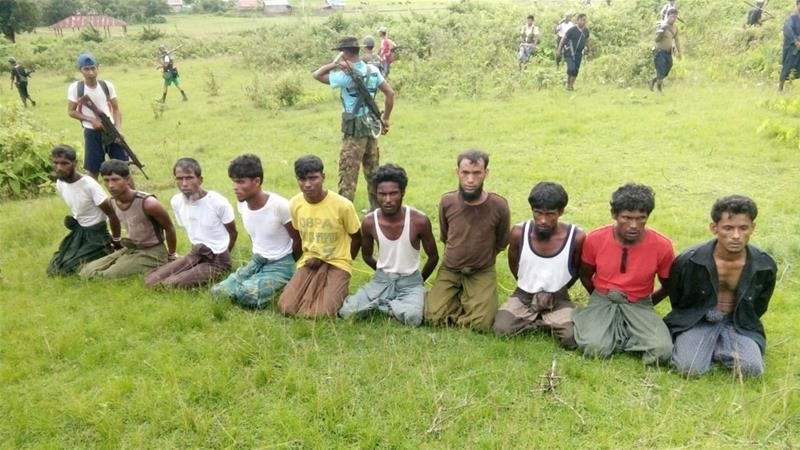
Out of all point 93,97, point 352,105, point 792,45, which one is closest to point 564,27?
point 792,45

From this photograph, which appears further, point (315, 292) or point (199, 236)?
point (199, 236)

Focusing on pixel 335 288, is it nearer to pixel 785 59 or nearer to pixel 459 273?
pixel 459 273

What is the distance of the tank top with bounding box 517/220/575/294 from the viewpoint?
419 cm

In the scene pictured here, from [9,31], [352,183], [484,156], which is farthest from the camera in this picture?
[9,31]

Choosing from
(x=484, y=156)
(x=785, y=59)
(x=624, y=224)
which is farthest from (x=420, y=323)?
(x=785, y=59)

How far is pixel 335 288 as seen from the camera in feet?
15.3

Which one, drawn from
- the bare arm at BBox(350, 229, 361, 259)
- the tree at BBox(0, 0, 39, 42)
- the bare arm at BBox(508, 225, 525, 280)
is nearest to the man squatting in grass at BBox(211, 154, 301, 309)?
the bare arm at BBox(350, 229, 361, 259)

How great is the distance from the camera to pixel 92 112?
6.81 meters

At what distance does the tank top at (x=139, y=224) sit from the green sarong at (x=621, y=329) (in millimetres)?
3756

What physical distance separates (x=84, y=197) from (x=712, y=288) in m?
5.27

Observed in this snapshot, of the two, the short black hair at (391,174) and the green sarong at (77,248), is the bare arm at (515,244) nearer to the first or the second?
the short black hair at (391,174)

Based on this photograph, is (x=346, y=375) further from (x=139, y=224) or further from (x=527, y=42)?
(x=527, y=42)

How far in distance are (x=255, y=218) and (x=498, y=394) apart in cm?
254

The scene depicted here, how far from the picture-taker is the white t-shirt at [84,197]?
5375 mm
